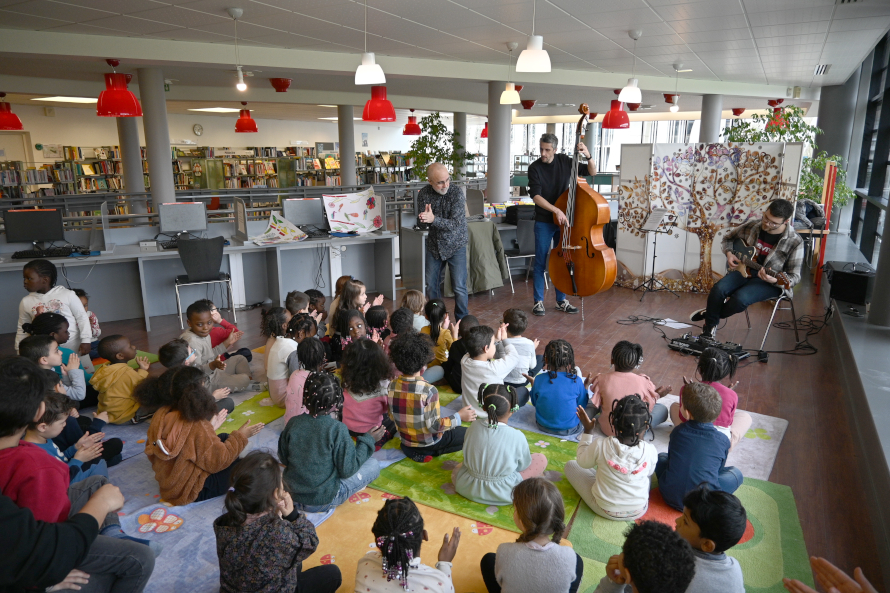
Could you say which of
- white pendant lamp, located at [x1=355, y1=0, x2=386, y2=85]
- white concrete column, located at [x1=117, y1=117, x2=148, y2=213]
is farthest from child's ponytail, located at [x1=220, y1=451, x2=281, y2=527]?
white concrete column, located at [x1=117, y1=117, x2=148, y2=213]

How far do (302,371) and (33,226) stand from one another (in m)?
3.79

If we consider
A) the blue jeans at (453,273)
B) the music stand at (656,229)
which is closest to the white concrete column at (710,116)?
the music stand at (656,229)

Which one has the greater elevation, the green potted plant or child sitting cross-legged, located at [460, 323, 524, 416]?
the green potted plant

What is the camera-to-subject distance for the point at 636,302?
6180 millimetres

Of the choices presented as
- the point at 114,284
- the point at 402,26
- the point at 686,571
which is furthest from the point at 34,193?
the point at 686,571

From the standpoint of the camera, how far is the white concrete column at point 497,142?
8.74 meters

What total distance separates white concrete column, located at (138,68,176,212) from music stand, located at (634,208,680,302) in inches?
234

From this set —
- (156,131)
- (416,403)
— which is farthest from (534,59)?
(156,131)

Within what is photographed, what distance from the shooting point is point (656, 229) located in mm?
6336

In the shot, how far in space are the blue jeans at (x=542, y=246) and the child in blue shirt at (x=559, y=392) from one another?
7.45ft

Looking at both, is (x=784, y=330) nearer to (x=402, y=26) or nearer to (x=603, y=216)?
(x=603, y=216)

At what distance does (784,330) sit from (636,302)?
1416mm

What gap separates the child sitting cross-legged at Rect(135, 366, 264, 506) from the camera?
250 cm

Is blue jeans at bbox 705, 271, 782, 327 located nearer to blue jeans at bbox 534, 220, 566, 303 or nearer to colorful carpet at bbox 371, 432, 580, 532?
blue jeans at bbox 534, 220, 566, 303
